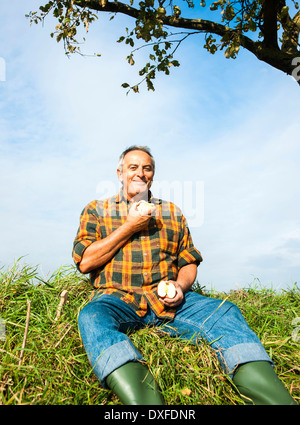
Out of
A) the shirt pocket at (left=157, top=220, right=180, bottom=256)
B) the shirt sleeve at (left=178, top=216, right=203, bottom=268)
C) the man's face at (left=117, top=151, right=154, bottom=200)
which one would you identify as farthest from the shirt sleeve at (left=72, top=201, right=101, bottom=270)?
the shirt sleeve at (left=178, top=216, right=203, bottom=268)

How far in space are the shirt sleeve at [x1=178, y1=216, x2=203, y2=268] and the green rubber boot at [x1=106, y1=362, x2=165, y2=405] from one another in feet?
5.58

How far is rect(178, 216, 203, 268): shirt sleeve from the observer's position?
169 inches

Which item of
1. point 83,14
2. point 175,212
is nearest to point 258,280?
point 175,212

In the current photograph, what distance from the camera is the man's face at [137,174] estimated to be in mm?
4219

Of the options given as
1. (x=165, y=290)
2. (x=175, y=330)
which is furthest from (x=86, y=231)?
(x=175, y=330)

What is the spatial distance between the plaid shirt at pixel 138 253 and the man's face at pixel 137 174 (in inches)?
7.1

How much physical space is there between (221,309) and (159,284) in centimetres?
69

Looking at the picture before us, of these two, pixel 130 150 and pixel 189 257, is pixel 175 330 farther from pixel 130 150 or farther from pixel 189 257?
pixel 130 150

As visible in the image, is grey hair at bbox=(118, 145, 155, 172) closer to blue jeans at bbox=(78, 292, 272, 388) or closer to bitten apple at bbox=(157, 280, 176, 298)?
bitten apple at bbox=(157, 280, 176, 298)

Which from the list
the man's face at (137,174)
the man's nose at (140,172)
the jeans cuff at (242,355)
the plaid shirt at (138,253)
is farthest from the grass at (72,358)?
the man's nose at (140,172)

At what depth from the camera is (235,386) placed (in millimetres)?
3061
